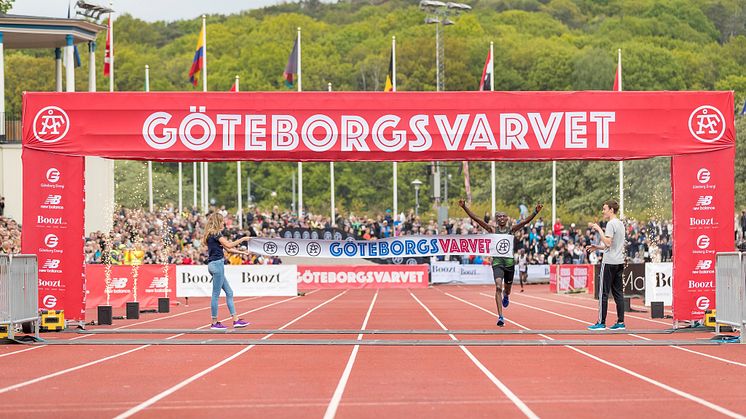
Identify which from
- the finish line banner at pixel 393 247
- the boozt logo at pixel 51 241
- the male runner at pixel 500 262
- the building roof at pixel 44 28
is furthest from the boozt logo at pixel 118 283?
the building roof at pixel 44 28

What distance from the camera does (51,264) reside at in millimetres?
20062

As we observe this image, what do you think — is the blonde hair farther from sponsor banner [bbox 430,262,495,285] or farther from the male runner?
sponsor banner [bbox 430,262,495,285]

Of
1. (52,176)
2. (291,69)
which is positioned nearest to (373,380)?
(52,176)

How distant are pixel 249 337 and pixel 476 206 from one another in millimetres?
63652

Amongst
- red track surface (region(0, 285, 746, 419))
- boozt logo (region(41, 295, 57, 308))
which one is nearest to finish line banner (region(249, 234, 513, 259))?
red track surface (region(0, 285, 746, 419))

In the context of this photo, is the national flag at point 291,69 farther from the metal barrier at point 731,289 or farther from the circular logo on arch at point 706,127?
the metal barrier at point 731,289

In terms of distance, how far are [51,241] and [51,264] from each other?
39cm

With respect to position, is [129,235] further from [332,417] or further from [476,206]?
[476,206]

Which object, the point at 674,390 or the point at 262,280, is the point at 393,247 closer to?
the point at 674,390

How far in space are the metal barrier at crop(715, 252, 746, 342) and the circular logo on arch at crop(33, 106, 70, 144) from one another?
425 inches

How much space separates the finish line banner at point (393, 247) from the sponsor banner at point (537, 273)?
2929cm

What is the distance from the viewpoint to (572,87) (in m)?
100

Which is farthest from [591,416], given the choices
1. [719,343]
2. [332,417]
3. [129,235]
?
[129,235]

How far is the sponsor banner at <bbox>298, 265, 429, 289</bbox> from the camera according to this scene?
43.6 m
